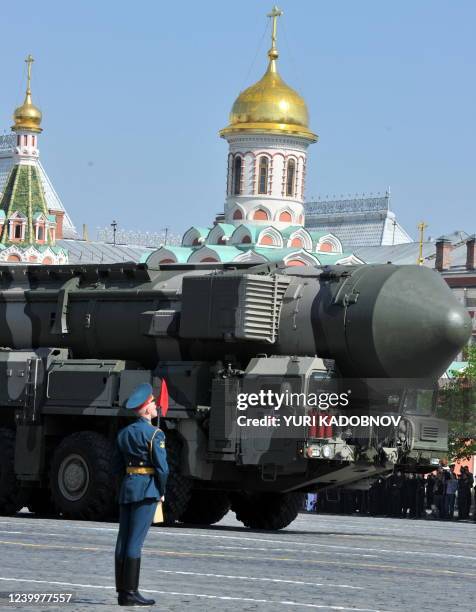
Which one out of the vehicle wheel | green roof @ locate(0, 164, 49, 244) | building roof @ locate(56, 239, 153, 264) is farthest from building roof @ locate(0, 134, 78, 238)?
the vehicle wheel

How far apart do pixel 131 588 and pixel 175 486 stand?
11225mm

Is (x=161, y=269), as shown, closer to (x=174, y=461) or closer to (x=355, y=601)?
(x=174, y=461)

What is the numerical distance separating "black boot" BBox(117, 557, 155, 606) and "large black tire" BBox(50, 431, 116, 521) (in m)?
11.2

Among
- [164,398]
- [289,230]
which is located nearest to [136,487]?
[164,398]

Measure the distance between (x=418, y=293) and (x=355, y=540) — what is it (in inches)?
141

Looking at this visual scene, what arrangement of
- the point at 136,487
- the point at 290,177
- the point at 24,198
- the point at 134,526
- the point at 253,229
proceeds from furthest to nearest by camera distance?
1. the point at 24,198
2. the point at 290,177
3. the point at 253,229
4. the point at 136,487
5. the point at 134,526

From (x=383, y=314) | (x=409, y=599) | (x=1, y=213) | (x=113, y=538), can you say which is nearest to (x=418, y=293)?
(x=383, y=314)

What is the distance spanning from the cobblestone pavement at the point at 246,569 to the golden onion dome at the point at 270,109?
7285 centimetres

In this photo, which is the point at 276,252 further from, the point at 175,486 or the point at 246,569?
the point at 246,569

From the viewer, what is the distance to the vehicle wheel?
26.9 m

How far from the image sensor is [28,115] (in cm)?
10944

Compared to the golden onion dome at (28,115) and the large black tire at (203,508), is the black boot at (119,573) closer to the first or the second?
the large black tire at (203,508)

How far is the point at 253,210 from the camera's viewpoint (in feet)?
333

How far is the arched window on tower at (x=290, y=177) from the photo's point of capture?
10025 cm
